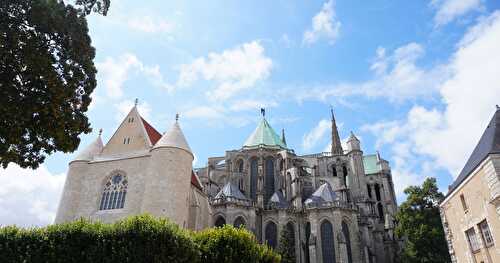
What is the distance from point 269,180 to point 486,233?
25.2m

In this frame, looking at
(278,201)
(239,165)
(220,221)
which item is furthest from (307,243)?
(239,165)

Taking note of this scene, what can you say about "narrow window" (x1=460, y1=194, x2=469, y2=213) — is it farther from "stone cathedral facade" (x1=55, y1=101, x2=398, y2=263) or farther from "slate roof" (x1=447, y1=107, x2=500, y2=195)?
"stone cathedral facade" (x1=55, y1=101, x2=398, y2=263)

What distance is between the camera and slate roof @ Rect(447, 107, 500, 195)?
14903mm

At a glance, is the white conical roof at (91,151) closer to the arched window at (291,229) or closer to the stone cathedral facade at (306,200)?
the stone cathedral facade at (306,200)

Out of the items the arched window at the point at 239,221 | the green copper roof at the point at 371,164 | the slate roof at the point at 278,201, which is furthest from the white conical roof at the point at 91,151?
the green copper roof at the point at 371,164

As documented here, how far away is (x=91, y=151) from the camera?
979 inches

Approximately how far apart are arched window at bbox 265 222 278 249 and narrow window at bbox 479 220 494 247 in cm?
1885

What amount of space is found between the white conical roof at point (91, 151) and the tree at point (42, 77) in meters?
15.8

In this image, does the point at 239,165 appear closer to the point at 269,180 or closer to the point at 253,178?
the point at 253,178

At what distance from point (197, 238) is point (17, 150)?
29.5 feet

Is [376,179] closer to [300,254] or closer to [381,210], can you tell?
[381,210]

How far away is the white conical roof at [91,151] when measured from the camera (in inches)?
956

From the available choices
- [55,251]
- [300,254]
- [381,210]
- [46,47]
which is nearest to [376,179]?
[381,210]

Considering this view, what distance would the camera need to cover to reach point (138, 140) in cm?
2428
